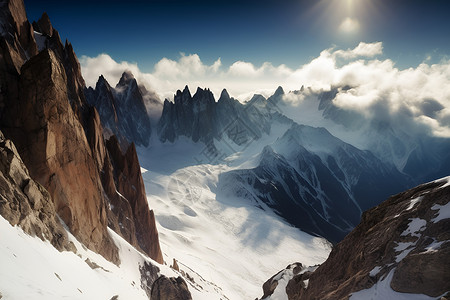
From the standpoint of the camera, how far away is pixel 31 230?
72.9 feet

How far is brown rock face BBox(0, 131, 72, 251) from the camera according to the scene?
20731 millimetres

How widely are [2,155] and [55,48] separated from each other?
41614mm

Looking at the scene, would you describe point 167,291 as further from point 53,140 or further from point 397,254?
point 397,254

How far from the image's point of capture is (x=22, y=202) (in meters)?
22.3

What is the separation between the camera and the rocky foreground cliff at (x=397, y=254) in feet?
54.8

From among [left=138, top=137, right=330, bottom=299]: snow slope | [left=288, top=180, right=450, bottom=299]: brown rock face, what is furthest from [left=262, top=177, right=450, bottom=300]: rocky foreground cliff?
[left=138, top=137, right=330, bottom=299]: snow slope

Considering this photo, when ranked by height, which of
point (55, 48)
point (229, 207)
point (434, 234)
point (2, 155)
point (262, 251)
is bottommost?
point (262, 251)

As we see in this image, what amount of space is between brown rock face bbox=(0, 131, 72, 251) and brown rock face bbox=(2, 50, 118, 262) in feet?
15.4

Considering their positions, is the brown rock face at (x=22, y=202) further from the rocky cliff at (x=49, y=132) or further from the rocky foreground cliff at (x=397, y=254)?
the rocky foreground cliff at (x=397, y=254)

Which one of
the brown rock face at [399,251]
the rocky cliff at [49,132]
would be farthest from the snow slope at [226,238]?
the brown rock face at [399,251]

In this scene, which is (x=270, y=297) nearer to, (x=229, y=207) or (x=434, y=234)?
(x=434, y=234)

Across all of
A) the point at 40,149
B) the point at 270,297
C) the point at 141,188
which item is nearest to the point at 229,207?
the point at 141,188

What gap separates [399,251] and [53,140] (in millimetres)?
34901

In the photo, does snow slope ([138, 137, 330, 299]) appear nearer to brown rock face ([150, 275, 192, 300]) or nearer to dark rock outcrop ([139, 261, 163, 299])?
dark rock outcrop ([139, 261, 163, 299])
